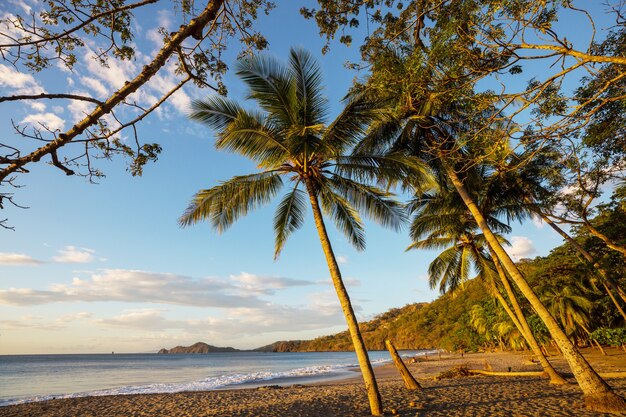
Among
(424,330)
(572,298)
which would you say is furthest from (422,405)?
(424,330)

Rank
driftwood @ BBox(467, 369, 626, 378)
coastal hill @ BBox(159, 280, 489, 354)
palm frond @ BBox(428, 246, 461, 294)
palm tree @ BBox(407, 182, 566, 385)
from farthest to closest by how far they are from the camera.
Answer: coastal hill @ BBox(159, 280, 489, 354) < palm frond @ BBox(428, 246, 461, 294) < palm tree @ BBox(407, 182, 566, 385) < driftwood @ BBox(467, 369, 626, 378)

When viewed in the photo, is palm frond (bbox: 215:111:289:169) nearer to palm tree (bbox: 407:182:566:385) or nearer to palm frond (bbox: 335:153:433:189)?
palm frond (bbox: 335:153:433:189)

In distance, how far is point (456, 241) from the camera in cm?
1759

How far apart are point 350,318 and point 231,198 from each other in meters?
4.63

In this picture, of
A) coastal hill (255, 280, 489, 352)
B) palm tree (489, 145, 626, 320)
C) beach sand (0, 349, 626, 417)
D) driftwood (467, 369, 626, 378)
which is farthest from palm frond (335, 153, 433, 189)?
coastal hill (255, 280, 489, 352)

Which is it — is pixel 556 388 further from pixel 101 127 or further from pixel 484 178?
pixel 101 127

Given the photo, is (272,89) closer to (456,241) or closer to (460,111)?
(460,111)

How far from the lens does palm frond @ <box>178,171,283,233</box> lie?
928 centimetres

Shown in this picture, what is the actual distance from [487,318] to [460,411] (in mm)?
35884

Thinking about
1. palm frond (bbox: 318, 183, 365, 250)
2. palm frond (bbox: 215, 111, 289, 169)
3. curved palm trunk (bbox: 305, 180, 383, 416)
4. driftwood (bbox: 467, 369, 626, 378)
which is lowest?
driftwood (bbox: 467, 369, 626, 378)

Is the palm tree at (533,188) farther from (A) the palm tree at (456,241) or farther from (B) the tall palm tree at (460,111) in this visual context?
(B) the tall palm tree at (460,111)

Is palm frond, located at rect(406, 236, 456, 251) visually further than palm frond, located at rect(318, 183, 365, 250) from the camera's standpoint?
Yes

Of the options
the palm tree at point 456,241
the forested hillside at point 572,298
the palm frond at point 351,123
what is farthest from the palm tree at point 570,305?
the palm frond at point 351,123

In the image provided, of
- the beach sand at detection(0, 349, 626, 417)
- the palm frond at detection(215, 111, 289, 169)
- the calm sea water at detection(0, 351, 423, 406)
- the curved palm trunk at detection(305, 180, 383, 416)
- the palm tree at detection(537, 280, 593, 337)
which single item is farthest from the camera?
the palm tree at detection(537, 280, 593, 337)
